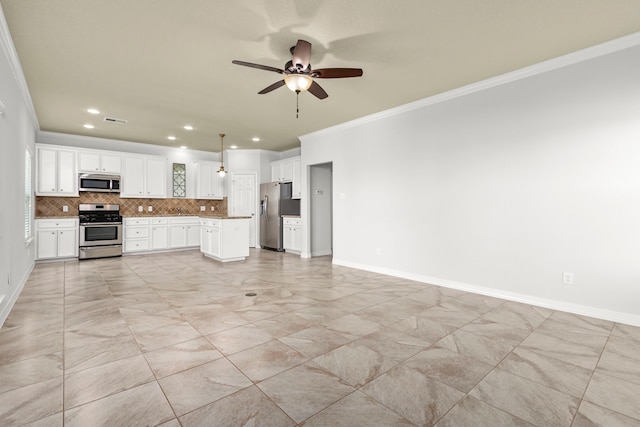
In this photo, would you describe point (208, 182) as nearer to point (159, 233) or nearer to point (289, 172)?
point (159, 233)

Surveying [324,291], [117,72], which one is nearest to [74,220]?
[117,72]

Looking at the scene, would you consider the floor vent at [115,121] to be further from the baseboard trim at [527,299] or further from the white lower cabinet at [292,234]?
the baseboard trim at [527,299]

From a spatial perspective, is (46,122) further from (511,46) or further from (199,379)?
(511,46)

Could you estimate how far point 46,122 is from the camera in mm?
5863

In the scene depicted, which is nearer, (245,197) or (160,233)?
(160,233)

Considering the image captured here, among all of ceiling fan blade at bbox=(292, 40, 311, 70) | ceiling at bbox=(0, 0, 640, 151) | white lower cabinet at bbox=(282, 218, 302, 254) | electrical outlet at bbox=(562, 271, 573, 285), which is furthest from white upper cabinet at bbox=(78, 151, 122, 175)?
electrical outlet at bbox=(562, 271, 573, 285)

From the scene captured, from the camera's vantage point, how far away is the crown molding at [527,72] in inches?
118

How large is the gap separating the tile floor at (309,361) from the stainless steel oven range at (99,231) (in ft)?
9.36

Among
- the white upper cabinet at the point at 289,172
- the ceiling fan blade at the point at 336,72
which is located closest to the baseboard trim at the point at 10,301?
the ceiling fan blade at the point at 336,72

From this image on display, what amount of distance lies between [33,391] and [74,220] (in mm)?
5811

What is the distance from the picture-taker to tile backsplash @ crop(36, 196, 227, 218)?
21.7 feet

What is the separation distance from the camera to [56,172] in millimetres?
6430

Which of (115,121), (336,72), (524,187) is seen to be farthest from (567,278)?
(115,121)

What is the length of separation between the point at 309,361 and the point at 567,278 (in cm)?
302
